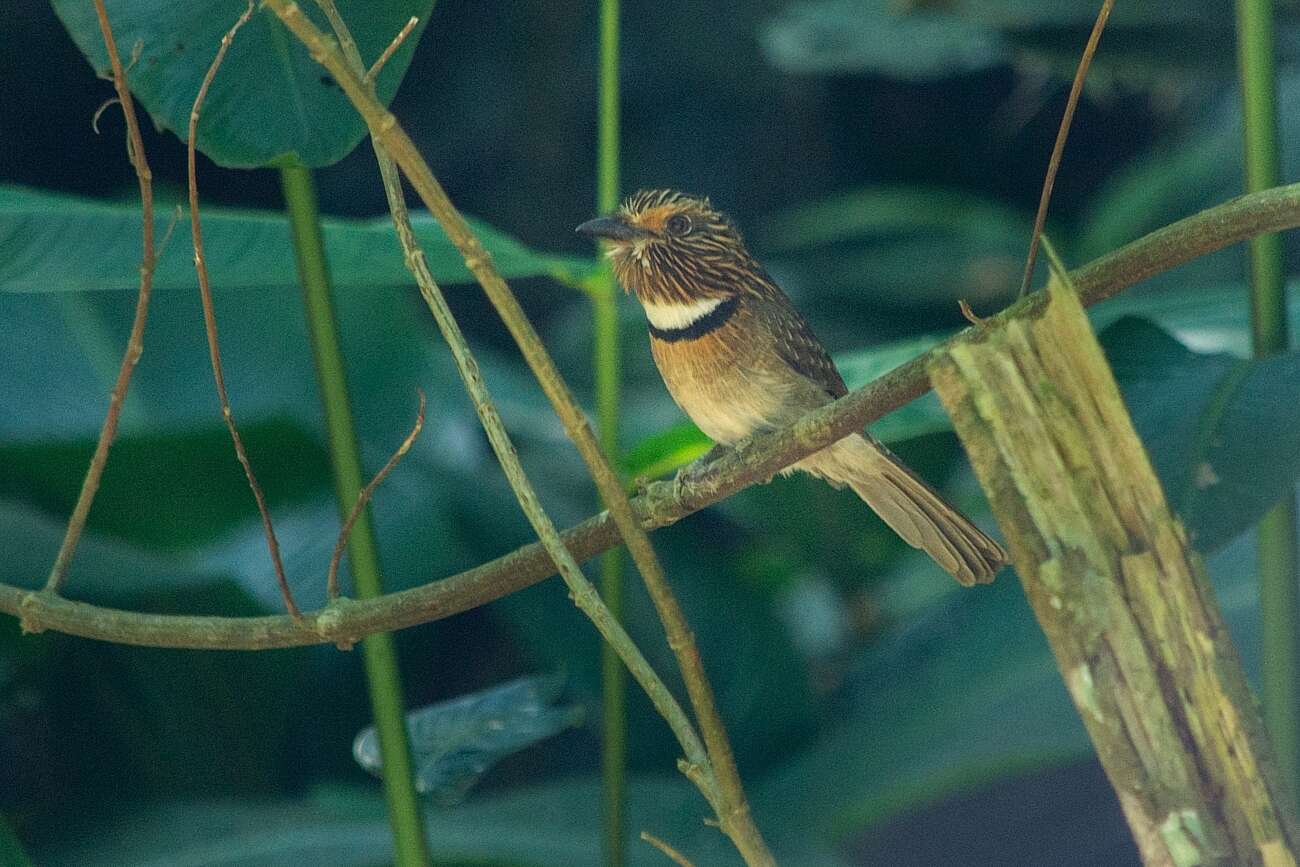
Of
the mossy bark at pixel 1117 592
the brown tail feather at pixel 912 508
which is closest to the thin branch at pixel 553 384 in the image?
the mossy bark at pixel 1117 592

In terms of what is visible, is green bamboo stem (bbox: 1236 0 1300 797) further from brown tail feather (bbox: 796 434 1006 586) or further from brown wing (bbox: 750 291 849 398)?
brown wing (bbox: 750 291 849 398)

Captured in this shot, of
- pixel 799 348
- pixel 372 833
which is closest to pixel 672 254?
pixel 799 348

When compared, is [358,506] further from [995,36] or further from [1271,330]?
[995,36]

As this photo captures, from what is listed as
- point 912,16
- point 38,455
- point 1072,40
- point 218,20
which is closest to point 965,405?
point 218,20

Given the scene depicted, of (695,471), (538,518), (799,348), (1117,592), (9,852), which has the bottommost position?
(1117,592)

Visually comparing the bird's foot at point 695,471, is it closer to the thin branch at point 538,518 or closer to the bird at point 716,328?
the bird at point 716,328

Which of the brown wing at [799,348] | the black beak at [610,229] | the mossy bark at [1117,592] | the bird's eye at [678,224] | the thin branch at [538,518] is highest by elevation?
the bird's eye at [678,224]

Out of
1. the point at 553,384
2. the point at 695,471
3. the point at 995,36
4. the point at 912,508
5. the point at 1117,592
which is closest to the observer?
the point at 1117,592
